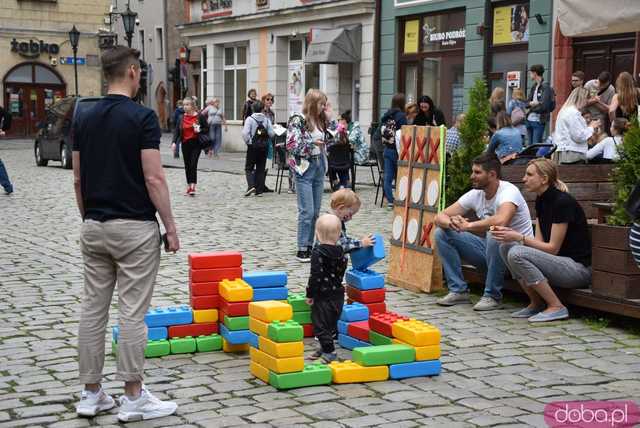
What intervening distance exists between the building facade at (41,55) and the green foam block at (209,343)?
4293cm

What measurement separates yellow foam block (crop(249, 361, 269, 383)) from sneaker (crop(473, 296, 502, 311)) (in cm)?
258

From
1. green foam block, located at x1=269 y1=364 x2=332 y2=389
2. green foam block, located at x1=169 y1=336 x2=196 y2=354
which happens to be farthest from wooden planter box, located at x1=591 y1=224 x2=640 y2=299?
green foam block, located at x1=169 y1=336 x2=196 y2=354

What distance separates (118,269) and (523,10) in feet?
57.3

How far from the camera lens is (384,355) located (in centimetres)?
596

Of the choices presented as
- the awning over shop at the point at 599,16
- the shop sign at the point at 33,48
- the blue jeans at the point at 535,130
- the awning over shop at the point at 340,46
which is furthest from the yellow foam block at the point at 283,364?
the shop sign at the point at 33,48

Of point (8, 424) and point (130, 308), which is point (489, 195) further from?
point (8, 424)

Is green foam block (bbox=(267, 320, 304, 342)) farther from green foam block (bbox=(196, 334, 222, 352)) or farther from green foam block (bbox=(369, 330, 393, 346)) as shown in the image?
green foam block (bbox=(196, 334, 222, 352))

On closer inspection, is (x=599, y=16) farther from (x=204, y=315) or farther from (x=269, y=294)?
(x=204, y=315)

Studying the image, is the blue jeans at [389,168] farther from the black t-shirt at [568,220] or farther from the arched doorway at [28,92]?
the arched doorway at [28,92]

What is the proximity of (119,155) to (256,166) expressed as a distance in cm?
1290

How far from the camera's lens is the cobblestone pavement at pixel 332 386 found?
17.4ft

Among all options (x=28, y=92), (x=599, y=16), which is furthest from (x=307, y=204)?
(x=28, y=92)

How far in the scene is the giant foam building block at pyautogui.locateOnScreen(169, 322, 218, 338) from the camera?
261 inches

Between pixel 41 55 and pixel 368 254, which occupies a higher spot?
pixel 41 55
